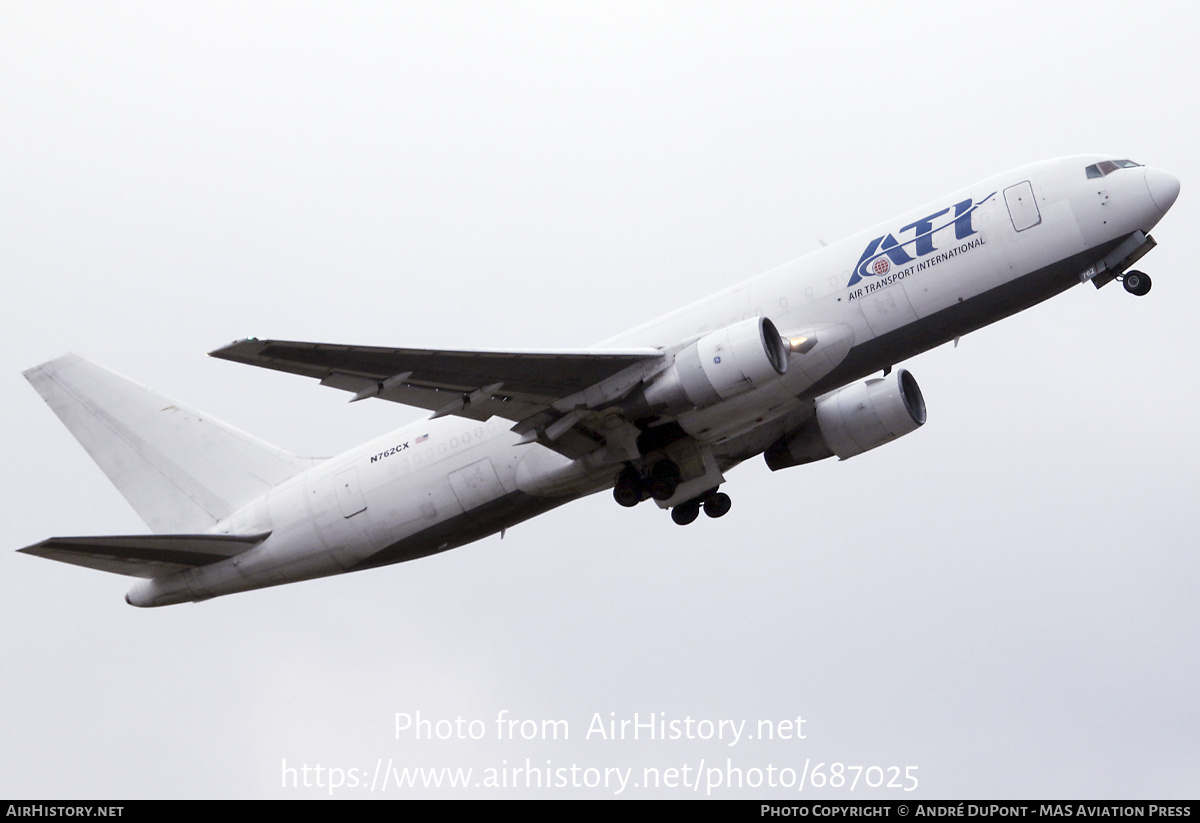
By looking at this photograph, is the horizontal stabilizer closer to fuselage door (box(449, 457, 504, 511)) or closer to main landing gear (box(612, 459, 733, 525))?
fuselage door (box(449, 457, 504, 511))

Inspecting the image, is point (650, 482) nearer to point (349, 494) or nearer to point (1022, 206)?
point (349, 494)

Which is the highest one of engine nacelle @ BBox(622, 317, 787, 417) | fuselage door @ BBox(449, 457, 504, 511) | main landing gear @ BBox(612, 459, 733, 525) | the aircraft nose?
the aircraft nose

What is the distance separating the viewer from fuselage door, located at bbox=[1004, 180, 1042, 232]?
28016 mm

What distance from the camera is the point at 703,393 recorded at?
2806cm

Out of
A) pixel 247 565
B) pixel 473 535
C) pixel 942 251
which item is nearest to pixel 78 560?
pixel 247 565

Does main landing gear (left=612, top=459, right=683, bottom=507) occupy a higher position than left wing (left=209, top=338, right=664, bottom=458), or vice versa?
left wing (left=209, top=338, right=664, bottom=458)

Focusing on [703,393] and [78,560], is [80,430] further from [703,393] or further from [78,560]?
[703,393]

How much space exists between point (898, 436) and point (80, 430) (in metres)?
21.3

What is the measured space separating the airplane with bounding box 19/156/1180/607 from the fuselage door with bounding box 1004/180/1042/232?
0.13ft

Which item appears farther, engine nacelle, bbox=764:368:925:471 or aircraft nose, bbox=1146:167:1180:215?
engine nacelle, bbox=764:368:925:471

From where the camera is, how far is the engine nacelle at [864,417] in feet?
109

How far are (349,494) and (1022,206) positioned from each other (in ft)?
54.3

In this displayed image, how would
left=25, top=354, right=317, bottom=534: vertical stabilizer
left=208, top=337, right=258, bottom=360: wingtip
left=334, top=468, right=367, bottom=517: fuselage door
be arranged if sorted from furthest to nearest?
left=25, top=354, right=317, bottom=534: vertical stabilizer → left=334, top=468, right=367, bottom=517: fuselage door → left=208, top=337, right=258, bottom=360: wingtip

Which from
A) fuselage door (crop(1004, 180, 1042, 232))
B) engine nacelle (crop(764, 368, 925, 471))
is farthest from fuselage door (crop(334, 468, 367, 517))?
fuselage door (crop(1004, 180, 1042, 232))
